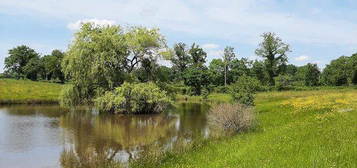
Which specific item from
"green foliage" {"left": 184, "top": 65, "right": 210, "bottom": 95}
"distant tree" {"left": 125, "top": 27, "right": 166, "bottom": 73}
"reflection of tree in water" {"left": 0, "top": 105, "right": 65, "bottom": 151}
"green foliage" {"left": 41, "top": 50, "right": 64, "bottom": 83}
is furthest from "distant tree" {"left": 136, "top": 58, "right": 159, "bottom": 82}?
"green foliage" {"left": 41, "top": 50, "right": 64, "bottom": 83}

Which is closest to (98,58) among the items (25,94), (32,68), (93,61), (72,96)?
(93,61)

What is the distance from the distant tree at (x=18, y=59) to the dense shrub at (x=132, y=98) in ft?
292

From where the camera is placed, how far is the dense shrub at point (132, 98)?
46312 millimetres

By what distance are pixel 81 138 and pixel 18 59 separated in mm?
109917

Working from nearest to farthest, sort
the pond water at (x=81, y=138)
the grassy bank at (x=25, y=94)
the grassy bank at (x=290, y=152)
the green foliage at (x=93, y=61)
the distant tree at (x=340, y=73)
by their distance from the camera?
the grassy bank at (x=290, y=152) < the pond water at (x=81, y=138) < the green foliage at (x=93, y=61) < the grassy bank at (x=25, y=94) < the distant tree at (x=340, y=73)

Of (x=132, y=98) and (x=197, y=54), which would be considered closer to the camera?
(x=132, y=98)

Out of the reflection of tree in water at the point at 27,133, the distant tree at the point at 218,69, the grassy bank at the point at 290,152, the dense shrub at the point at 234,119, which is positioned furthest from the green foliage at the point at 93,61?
the distant tree at the point at 218,69

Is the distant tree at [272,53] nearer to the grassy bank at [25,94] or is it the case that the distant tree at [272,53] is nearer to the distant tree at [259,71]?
the distant tree at [259,71]

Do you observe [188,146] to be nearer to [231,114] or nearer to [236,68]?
[231,114]

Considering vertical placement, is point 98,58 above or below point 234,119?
above

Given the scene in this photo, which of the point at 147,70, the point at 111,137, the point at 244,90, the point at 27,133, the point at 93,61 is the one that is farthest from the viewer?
the point at 147,70

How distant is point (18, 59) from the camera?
127 meters

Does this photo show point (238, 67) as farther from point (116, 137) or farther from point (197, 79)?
point (116, 137)

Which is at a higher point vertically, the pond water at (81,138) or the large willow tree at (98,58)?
the large willow tree at (98,58)
